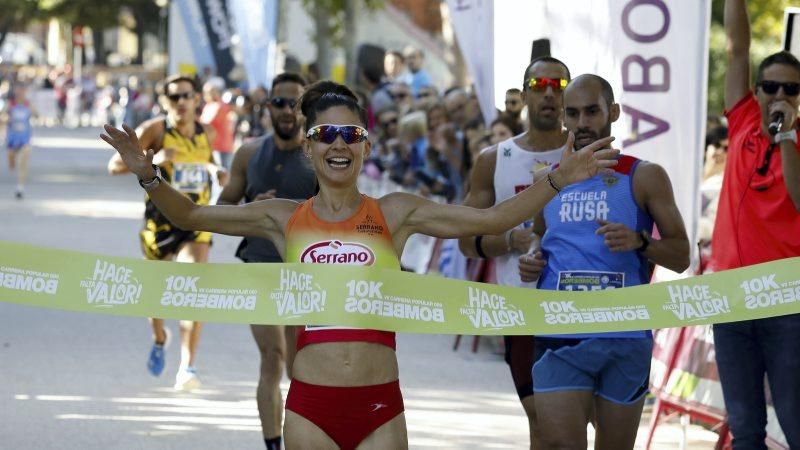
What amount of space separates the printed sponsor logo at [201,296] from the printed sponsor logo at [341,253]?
0.29 m

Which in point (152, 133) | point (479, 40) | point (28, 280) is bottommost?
point (28, 280)

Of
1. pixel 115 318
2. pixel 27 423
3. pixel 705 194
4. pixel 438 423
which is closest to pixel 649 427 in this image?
pixel 438 423

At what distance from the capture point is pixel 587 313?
616 cm

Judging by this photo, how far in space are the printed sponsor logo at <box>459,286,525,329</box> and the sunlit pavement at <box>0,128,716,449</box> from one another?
11.2 feet

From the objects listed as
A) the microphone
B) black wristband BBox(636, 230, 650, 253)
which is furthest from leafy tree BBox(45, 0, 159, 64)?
black wristband BBox(636, 230, 650, 253)

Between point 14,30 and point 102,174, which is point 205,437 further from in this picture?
point 14,30

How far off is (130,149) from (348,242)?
83 cm

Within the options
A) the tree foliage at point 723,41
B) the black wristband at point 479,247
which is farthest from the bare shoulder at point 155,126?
the tree foliage at point 723,41

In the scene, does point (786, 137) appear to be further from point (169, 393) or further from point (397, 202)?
point (169, 393)

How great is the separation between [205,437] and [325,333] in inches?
157

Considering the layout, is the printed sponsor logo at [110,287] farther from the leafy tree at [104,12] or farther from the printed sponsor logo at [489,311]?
the leafy tree at [104,12]

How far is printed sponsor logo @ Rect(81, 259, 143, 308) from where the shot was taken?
599 centimetres

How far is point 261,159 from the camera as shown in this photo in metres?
8.84

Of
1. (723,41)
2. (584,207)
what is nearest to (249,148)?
(584,207)
